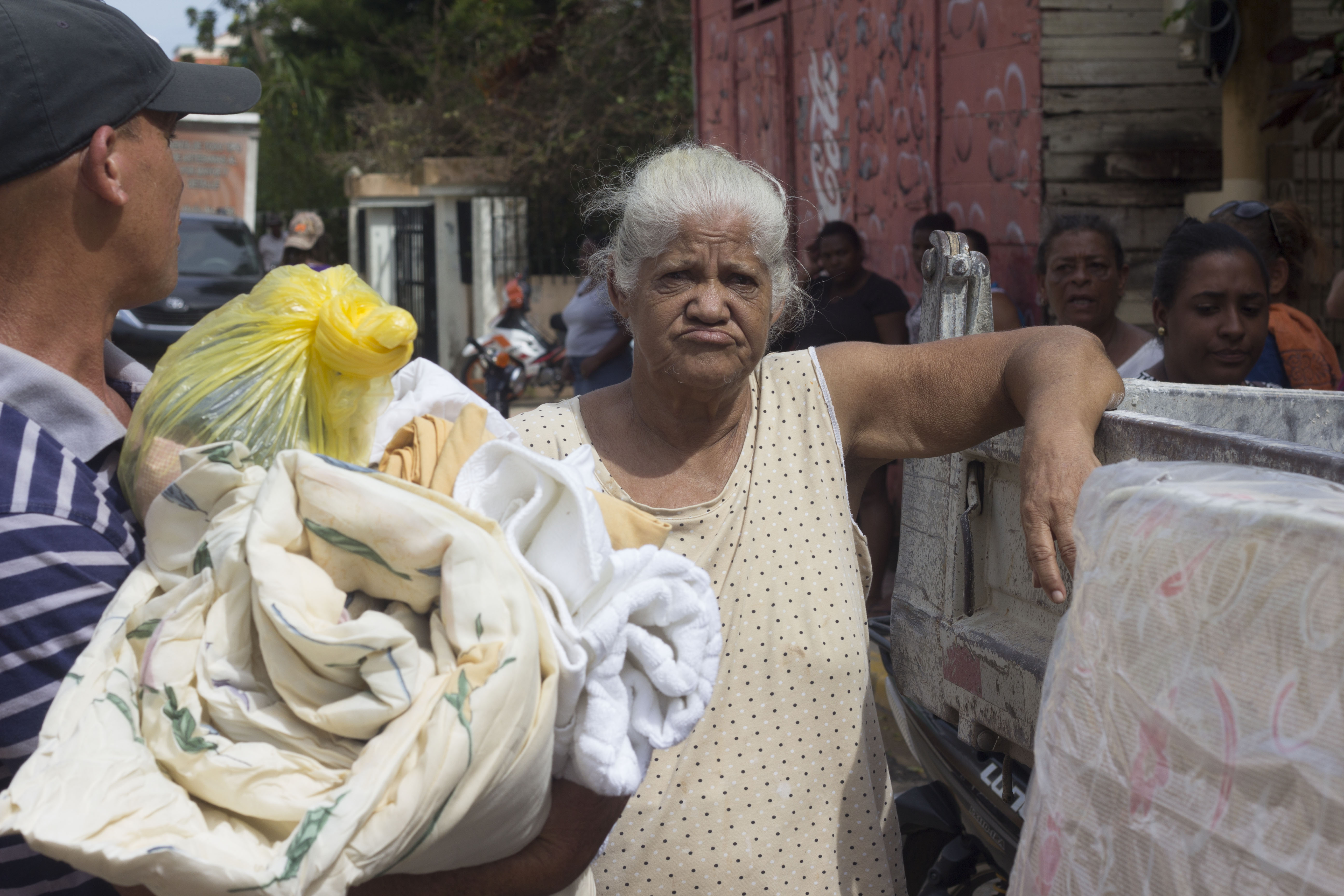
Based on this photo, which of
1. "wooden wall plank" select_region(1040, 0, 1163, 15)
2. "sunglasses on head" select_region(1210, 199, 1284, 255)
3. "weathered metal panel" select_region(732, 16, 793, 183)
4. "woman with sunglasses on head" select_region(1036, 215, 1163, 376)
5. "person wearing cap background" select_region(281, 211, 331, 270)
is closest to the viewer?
"sunglasses on head" select_region(1210, 199, 1284, 255)

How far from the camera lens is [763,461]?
84.5 inches

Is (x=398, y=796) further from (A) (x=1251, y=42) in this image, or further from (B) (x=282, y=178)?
(B) (x=282, y=178)

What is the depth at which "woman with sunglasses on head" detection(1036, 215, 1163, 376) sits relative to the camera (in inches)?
177

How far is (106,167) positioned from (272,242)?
1728 cm

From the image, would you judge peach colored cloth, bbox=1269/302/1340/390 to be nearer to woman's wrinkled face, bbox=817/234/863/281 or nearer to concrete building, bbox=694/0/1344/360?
concrete building, bbox=694/0/1344/360

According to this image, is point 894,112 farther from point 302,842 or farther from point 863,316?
point 302,842

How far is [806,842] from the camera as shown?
1.98 meters

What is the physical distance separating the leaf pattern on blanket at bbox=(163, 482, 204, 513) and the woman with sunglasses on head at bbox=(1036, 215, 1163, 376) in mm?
3839

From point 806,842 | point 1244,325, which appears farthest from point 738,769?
point 1244,325

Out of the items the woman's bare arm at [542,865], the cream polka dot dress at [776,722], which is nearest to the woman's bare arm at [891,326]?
the cream polka dot dress at [776,722]

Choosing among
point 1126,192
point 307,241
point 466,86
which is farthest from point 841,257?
point 466,86

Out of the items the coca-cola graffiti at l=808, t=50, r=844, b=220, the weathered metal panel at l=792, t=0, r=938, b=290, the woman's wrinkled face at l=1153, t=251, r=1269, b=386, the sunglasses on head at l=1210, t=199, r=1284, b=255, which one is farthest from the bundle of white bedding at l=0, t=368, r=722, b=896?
the coca-cola graffiti at l=808, t=50, r=844, b=220

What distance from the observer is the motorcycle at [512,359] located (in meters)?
13.3

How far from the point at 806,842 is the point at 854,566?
496 mm
